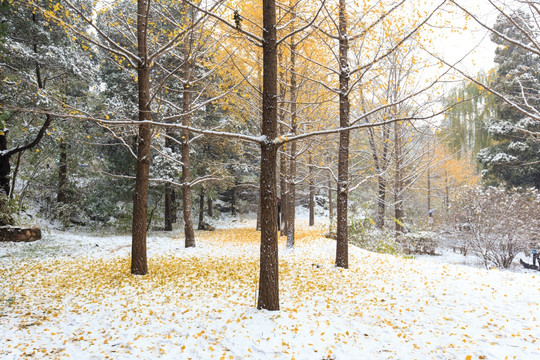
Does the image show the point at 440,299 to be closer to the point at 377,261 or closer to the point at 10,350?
the point at 377,261

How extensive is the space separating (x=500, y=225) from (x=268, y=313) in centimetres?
972

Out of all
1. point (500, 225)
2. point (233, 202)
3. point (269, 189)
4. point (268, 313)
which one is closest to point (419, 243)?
point (500, 225)

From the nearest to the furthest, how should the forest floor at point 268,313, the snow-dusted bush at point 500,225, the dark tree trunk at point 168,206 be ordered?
the forest floor at point 268,313
the snow-dusted bush at point 500,225
the dark tree trunk at point 168,206

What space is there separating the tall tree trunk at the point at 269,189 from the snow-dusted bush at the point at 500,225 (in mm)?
9368

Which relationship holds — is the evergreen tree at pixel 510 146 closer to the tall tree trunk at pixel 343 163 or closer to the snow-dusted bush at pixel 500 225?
the snow-dusted bush at pixel 500 225

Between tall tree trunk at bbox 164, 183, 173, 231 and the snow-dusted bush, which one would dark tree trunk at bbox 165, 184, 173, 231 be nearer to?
tall tree trunk at bbox 164, 183, 173, 231

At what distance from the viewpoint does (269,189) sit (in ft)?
13.3

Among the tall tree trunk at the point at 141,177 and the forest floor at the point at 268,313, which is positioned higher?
the tall tree trunk at the point at 141,177

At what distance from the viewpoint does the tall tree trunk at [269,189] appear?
13.2 ft

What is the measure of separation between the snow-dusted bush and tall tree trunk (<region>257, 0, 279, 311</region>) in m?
9.37

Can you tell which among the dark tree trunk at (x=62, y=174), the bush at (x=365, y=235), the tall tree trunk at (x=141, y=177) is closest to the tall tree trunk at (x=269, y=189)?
the tall tree trunk at (x=141, y=177)

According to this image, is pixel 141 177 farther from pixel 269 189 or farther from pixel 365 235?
→ pixel 365 235

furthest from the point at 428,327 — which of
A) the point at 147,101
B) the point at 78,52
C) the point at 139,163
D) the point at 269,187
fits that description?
the point at 78,52

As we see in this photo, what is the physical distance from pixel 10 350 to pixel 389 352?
3960mm
